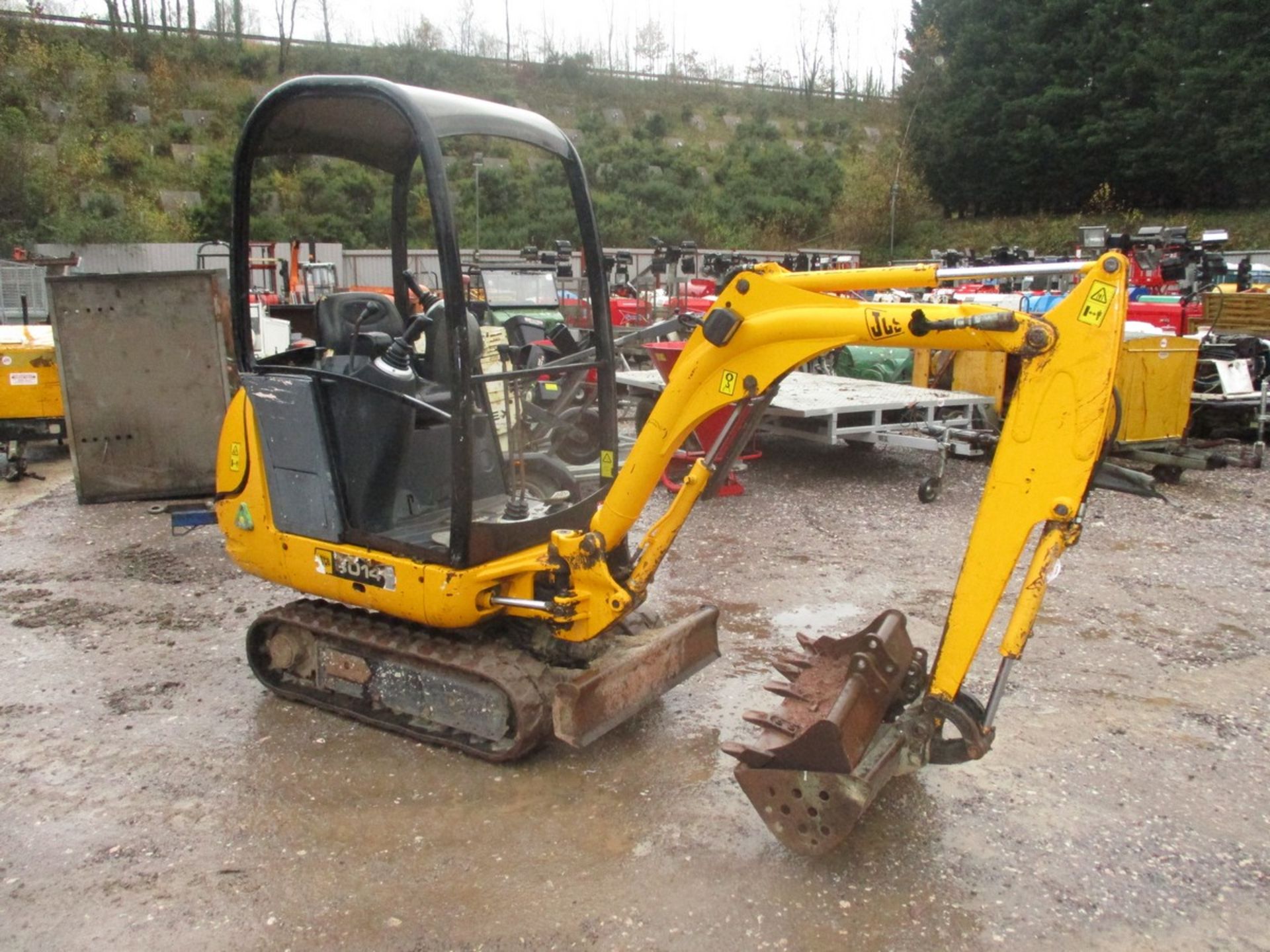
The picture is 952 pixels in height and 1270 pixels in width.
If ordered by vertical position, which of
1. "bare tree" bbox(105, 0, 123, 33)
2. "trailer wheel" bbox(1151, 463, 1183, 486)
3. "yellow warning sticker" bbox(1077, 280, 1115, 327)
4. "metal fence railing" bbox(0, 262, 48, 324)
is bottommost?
"trailer wheel" bbox(1151, 463, 1183, 486)

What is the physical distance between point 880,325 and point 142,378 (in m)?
6.74

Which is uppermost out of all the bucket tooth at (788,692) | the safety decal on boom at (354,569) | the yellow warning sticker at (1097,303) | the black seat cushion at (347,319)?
the yellow warning sticker at (1097,303)

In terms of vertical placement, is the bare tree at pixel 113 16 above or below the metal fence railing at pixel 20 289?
above

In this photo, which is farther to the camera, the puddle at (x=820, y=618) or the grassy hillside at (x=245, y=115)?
the grassy hillside at (x=245, y=115)

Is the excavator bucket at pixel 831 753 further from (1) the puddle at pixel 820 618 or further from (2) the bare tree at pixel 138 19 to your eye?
(2) the bare tree at pixel 138 19

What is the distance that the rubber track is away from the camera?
3.94 m

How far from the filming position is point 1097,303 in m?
2.89

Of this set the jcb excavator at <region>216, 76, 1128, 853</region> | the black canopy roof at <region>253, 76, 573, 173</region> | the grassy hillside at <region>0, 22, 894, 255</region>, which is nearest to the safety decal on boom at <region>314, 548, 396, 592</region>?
the jcb excavator at <region>216, 76, 1128, 853</region>

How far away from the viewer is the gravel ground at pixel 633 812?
3182mm

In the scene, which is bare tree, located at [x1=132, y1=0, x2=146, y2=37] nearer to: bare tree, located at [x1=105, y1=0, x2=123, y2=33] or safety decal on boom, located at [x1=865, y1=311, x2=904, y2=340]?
bare tree, located at [x1=105, y1=0, x2=123, y2=33]

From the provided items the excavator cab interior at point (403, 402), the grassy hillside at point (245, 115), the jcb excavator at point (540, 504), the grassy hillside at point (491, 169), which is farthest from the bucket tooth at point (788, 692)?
the grassy hillside at point (245, 115)

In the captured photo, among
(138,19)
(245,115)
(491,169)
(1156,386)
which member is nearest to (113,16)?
(138,19)

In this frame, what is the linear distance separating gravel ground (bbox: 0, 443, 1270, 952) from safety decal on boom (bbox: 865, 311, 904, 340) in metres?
1.68

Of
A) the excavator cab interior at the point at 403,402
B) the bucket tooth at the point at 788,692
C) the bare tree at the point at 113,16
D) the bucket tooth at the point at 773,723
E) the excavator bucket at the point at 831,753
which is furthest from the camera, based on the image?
the bare tree at the point at 113,16
